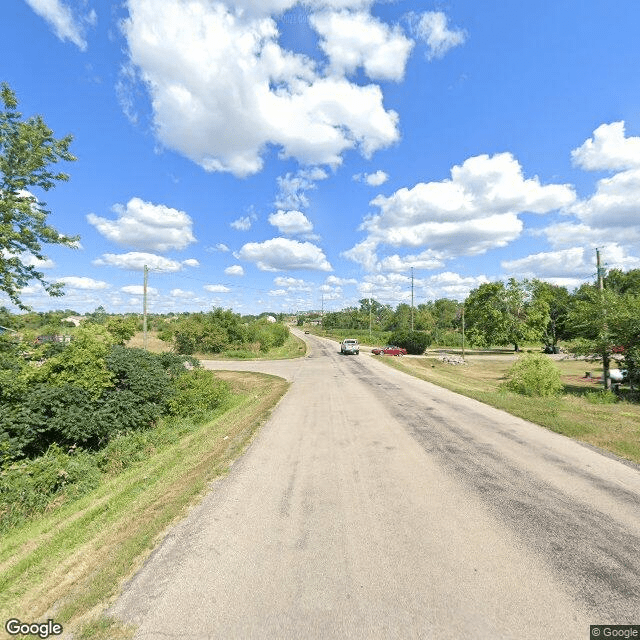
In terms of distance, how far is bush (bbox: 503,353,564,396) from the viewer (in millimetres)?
18438

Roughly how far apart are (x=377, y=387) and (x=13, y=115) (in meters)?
18.0

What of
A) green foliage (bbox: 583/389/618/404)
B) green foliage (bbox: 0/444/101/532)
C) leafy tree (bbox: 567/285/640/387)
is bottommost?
green foliage (bbox: 0/444/101/532)

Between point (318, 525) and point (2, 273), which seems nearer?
point (318, 525)

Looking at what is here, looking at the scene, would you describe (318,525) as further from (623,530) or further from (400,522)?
(623,530)

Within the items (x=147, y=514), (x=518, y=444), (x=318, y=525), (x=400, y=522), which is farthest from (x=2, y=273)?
(x=518, y=444)

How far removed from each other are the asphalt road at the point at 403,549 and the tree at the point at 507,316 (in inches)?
1784

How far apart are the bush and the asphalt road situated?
36.1ft

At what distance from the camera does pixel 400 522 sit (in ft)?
17.2

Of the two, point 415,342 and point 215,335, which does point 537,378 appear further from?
point 215,335

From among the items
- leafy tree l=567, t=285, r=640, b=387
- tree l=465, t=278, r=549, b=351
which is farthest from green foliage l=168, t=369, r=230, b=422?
tree l=465, t=278, r=549, b=351

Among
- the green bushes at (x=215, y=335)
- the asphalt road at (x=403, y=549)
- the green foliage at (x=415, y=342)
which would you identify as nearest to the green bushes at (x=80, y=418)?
the asphalt road at (x=403, y=549)

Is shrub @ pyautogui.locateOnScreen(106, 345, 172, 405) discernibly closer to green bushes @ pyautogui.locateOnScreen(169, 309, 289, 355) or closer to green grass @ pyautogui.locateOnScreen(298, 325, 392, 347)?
green bushes @ pyautogui.locateOnScreen(169, 309, 289, 355)

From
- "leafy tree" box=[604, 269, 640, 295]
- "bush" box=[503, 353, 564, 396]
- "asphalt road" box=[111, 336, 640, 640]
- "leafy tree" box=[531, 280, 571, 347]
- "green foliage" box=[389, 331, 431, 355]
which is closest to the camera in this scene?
"asphalt road" box=[111, 336, 640, 640]

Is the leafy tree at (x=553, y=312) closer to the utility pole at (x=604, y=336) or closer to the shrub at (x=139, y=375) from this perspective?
the utility pole at (x=604, y=336)
